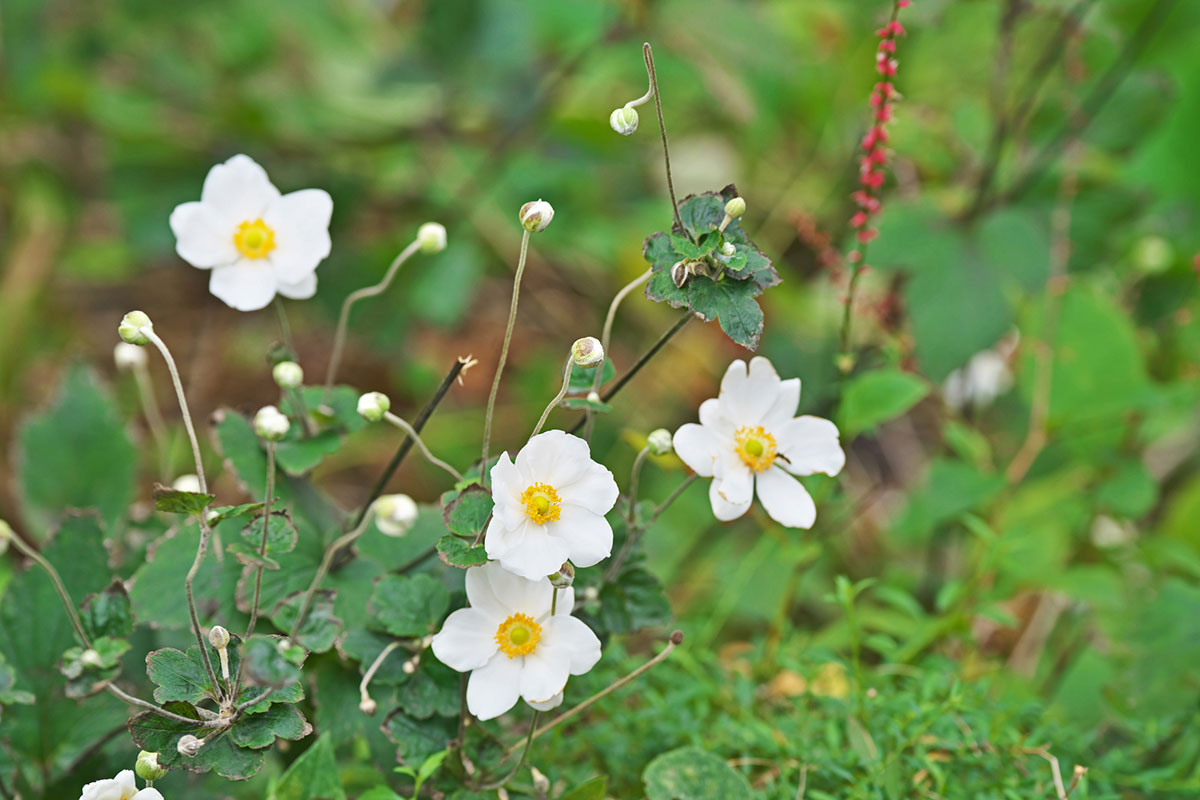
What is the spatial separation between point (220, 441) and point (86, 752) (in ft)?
0.92

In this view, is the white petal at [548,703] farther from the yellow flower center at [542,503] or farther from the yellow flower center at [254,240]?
the yellow flower center at [254,240]

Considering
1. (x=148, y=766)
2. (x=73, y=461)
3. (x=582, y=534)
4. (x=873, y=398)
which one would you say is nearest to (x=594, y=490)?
(x=582, y=534)

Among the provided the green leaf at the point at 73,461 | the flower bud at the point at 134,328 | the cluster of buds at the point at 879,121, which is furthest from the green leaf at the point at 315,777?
the cluster of buds at the point at 879,121

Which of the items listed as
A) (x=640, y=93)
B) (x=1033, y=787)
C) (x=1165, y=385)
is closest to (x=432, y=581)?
(x=1033, y=787)

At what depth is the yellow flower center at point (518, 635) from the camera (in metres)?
0.73

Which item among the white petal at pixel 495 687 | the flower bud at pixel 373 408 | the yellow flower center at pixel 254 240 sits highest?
the yellow flower center at pixel 254 240

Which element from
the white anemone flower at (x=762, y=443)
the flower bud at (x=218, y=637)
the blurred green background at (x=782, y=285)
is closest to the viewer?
the flower bud at (x=218, y=637)

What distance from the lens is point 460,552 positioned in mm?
708

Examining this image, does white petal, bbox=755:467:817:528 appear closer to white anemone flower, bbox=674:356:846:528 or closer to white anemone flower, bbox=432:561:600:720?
white anemone flower, bbox=674:356:846:528

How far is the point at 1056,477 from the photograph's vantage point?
1497 mm

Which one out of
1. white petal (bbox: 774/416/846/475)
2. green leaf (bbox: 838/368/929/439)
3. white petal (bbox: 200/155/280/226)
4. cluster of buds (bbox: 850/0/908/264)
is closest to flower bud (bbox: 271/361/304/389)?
white petal (bbox: 200/155/280/226)

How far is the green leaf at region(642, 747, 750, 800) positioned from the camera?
0.81 m

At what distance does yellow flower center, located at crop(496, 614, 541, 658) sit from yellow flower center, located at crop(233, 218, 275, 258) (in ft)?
1.20

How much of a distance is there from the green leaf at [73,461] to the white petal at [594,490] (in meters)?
0.65
